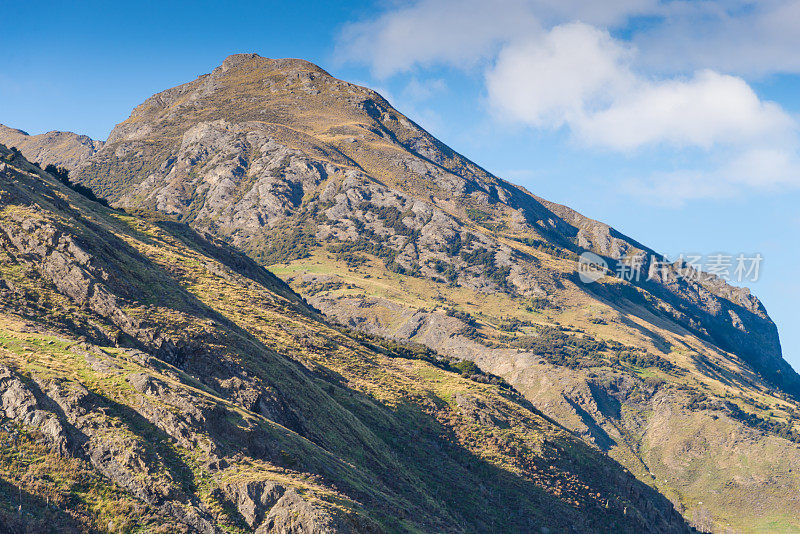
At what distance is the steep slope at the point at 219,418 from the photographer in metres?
36.9

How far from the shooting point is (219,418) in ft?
143

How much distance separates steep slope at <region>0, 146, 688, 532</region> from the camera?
3688 cm

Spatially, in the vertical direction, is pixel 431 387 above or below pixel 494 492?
above

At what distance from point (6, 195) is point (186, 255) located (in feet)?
107

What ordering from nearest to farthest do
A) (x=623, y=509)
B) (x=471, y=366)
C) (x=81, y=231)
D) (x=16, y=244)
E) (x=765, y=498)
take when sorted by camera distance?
(x=16, y=244) < (x=81, y=231) < (x=623, y=509) < (x=471, y=366) < (x=765, y=498)

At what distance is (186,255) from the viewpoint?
321ft

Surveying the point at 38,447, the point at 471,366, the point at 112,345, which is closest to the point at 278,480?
the point at 38,447

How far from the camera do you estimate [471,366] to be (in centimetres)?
12525

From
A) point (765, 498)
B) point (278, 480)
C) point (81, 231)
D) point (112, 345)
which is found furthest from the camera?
point (765, 498)

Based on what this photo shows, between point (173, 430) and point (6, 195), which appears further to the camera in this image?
point (6, 195)

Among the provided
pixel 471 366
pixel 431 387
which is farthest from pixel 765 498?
pixel 431 387

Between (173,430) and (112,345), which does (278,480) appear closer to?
(173,430)

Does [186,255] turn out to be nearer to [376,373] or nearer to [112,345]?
[376,373]

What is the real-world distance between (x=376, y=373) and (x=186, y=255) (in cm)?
3469
